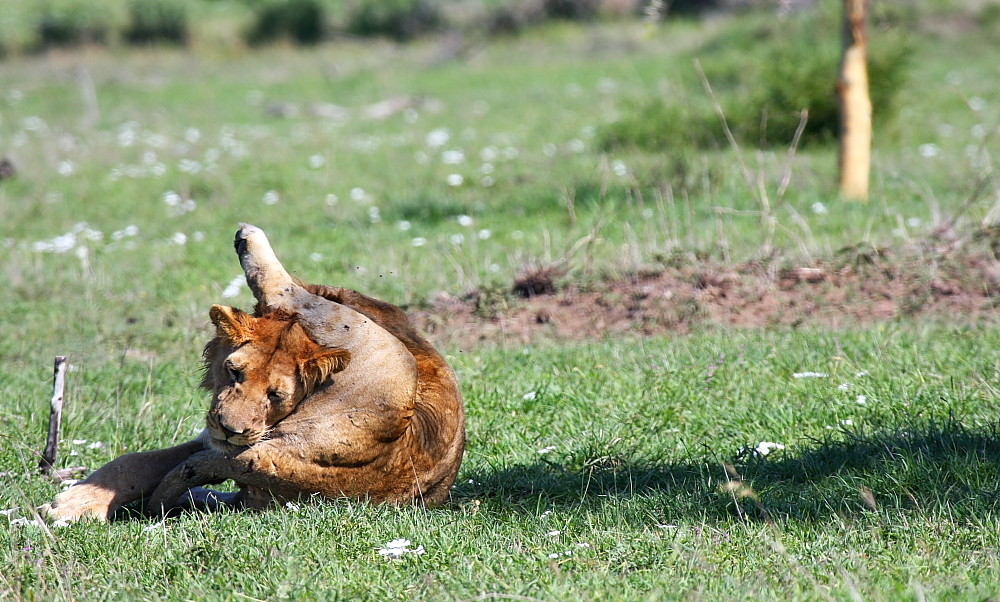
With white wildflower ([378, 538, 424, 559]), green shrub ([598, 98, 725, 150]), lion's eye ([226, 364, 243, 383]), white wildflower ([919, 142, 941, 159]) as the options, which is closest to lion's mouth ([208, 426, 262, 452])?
lion's eye ([226, 364, 243, 383])

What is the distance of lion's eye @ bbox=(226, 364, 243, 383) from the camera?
369 cm

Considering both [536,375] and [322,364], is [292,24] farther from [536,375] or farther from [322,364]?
[322,364]

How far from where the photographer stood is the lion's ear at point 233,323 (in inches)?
145

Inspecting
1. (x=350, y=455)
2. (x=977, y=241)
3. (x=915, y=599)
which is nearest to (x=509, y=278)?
(x=977, y=241)

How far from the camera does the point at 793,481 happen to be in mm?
4551

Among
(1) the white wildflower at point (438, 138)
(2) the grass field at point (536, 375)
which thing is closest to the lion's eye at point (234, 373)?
(2) the grass field at point (536, 375)

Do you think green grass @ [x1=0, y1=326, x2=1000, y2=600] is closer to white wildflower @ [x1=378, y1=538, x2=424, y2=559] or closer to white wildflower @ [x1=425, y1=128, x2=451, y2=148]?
white wildflower @ [x1=378, y1=538, x2=424, y2=559]

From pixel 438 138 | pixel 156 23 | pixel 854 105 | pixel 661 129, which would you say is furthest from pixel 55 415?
pixel 156 23

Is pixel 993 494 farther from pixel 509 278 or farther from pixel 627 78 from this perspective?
pixel 627 78

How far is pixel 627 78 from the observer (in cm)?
2320

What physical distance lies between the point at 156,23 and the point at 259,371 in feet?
118

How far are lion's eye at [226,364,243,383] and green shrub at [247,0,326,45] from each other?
109 feet

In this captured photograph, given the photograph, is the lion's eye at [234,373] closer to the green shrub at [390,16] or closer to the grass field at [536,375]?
the grass field at [536,375]

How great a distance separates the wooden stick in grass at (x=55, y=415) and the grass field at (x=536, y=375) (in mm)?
124
